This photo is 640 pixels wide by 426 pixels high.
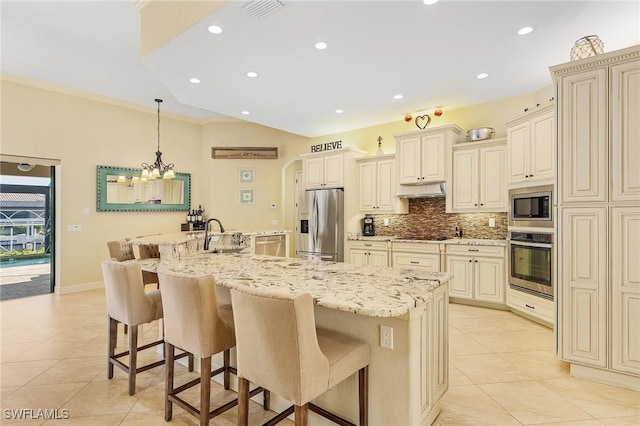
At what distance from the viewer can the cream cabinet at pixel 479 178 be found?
4.51m

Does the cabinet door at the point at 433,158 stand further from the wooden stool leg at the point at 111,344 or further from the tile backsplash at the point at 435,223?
the wooden stool leg at the point at 111,344

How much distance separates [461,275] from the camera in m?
4.61

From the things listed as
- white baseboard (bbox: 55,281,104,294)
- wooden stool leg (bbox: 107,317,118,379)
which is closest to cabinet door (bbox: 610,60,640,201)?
wooden stool leg (bbox: 107,317,118,379)

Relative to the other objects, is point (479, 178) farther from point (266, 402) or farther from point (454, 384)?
point (266, 402)

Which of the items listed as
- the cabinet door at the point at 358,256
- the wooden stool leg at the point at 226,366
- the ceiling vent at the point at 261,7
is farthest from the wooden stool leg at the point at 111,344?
the cabinet door at the point at 358,256

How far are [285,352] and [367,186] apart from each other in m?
4.63

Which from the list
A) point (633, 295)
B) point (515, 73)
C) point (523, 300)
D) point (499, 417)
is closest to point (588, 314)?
point (633, 295)

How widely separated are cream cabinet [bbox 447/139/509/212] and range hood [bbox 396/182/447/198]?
0.14 m

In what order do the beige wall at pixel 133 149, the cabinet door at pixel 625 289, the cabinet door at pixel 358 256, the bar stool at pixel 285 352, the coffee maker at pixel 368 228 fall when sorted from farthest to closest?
the coffee maker at pixel 368 228 < the cabinet door at pixel 358 256 < the beige wall at pixel 133 149 < the cabinet door at pixel 625 289 < the bar stool at pixel 285 352

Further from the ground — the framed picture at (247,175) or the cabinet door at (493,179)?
the framed picture at (247,175)

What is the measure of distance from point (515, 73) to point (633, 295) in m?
2.68

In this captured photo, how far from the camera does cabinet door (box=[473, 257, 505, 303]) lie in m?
4.32

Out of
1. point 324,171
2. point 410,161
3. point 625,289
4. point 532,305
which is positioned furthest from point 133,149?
point 625,289

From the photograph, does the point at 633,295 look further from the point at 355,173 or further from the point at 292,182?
the point at 292,182
